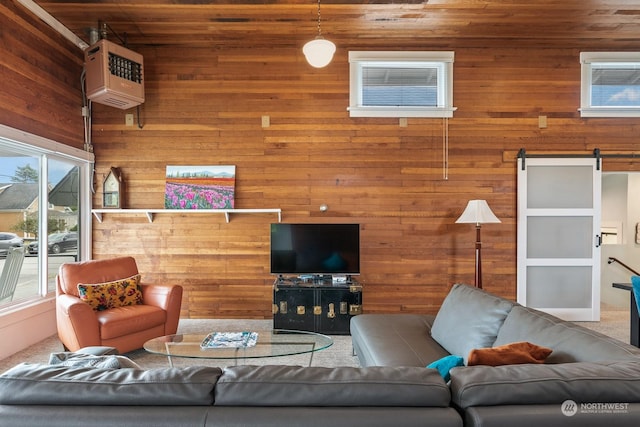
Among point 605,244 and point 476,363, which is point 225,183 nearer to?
point 476,363

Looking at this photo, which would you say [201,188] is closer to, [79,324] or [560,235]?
[79,324]

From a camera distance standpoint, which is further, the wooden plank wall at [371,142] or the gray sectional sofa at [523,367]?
the wooden plank wall at [371,142]

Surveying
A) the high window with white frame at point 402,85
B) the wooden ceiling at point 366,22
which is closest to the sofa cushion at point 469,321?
the high window with white frame at point 402,85

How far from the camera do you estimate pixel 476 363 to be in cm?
150

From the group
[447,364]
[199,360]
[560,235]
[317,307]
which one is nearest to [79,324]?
[199,360]

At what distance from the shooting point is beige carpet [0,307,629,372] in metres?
3.26

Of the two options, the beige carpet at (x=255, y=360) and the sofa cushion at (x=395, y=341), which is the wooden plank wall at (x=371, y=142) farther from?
the sofa cushion at (x=395, y=341)

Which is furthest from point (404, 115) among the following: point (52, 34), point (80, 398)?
point (80, 398)

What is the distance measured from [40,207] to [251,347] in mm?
3009

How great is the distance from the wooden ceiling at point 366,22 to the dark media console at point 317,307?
287 centimetres

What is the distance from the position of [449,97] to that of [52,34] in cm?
448

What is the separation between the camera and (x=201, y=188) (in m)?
4.59

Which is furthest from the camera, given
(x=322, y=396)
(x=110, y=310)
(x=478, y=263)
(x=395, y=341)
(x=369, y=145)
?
(x=369, y=145)

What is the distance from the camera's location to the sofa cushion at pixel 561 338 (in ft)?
5.22
